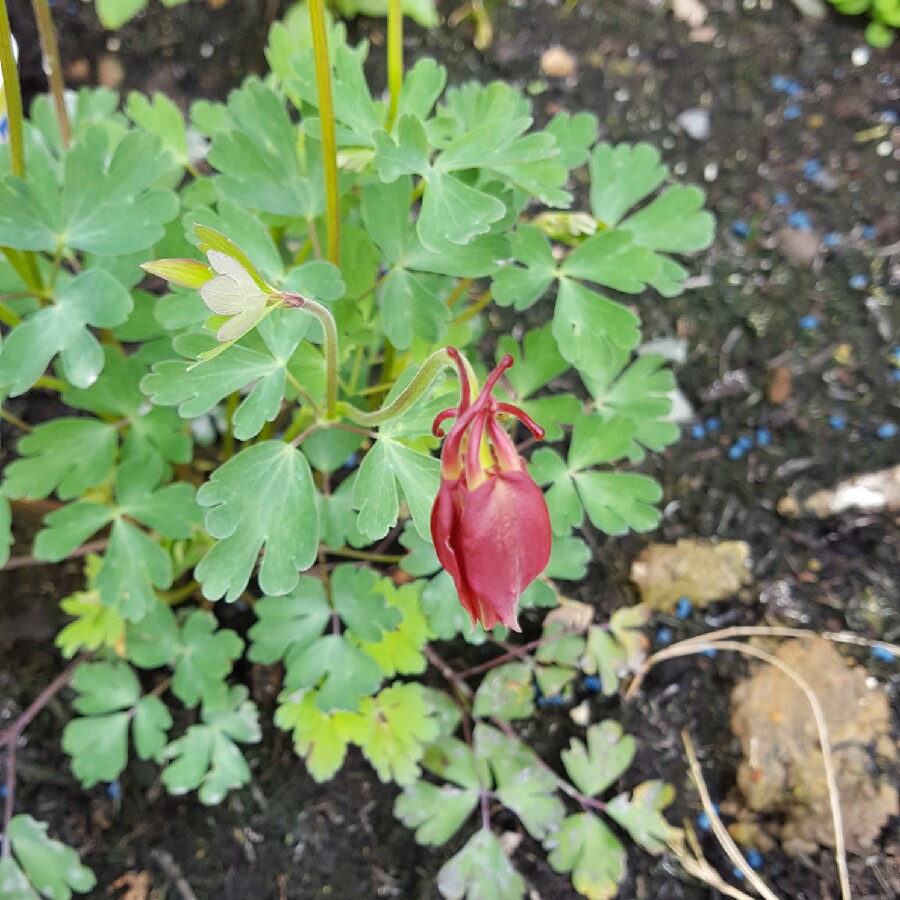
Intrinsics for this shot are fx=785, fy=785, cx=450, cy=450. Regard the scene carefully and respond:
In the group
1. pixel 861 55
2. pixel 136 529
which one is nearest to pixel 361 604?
pixel 136 529

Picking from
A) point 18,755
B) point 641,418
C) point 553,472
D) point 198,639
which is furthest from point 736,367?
point 18,755

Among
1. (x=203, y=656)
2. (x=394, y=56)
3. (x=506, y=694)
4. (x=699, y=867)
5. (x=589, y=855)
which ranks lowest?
(x=699, y=867)

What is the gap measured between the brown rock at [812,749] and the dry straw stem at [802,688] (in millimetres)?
11

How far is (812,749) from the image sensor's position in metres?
1.66

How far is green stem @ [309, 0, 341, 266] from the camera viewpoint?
38.8 inches

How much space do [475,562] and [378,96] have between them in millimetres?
1874

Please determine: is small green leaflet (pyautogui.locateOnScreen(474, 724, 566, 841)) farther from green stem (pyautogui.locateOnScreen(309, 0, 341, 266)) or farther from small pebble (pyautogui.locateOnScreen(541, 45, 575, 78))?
small pebble (pyautogui.locateOnScreen(541, 45, 575, 78))

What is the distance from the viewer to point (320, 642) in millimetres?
1442

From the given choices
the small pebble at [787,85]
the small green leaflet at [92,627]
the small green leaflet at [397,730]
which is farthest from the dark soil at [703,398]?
the small green leaflet at [92,627]

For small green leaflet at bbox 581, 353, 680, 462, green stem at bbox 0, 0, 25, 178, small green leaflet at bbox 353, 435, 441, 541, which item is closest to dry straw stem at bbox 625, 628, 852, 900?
small green leaflet at bbox 581, 353, 680, 462

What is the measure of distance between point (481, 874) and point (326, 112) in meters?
1.42

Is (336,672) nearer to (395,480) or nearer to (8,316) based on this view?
(395,480)

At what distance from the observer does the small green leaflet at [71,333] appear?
1.11 metres

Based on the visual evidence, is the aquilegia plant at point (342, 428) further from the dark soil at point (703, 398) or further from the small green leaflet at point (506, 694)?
the dark soil at point (703, 398)
